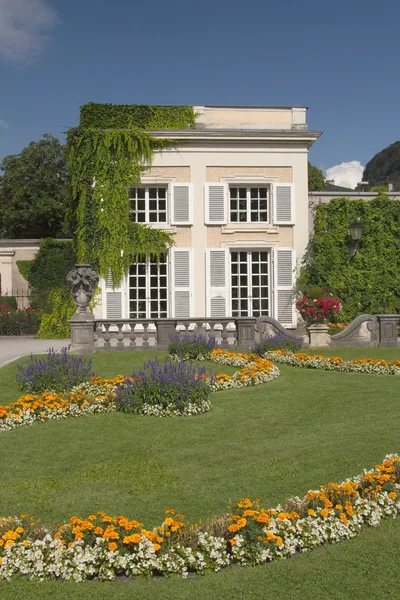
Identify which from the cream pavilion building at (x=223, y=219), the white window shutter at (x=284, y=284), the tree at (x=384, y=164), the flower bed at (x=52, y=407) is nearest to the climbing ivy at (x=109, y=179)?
the cream pavilion building at (x=223, y=219)

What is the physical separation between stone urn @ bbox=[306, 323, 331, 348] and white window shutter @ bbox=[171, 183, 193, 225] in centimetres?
570

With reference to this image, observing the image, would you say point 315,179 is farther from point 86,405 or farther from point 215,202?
point 86,405

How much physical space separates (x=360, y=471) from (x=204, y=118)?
1520 centimetres

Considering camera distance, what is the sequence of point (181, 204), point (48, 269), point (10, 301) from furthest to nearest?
1. point (10, 301)
2. point (48, 269)
3. point (181, 204)

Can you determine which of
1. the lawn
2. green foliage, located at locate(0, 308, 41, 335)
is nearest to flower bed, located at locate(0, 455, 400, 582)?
the lawn

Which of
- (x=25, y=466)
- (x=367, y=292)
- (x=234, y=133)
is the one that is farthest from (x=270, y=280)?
(x=25, y=466)

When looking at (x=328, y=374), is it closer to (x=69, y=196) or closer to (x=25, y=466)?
(x=25, y=466)

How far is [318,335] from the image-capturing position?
1415 cm

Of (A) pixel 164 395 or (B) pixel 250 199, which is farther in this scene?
(B) pixel 250 199

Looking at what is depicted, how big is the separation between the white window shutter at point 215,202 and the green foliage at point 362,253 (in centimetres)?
290

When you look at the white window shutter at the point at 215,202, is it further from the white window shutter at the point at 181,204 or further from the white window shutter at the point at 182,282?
the white window shutter at the point at 182,282

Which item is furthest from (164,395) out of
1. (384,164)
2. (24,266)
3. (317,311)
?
(384,164)

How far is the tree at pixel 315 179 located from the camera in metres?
34.9

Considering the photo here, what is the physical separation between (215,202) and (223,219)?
556mm
